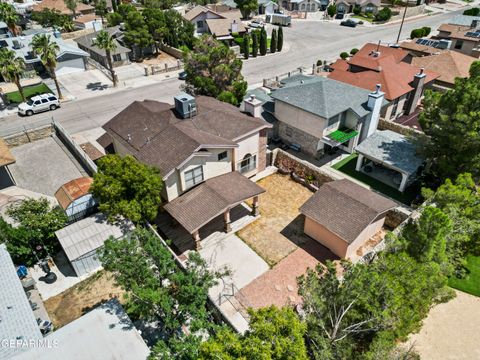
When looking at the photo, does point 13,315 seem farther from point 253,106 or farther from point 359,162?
point 359,162

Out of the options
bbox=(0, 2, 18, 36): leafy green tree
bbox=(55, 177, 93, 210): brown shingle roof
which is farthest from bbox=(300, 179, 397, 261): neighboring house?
bbox=(0, 2, 18, 36): leafy green tree

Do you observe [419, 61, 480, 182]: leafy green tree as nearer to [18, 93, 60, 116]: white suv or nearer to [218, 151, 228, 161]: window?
[218, 151, 228, 161]: window

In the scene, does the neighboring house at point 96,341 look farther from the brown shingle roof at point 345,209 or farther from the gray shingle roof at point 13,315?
the brown shingle roof at point 345,209

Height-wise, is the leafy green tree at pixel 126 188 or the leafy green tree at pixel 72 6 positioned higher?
the leafy green tree at pixel 72 6

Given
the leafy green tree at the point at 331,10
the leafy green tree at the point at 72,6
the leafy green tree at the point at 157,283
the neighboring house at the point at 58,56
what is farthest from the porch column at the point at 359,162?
the leafy green tree at the point at 72,6

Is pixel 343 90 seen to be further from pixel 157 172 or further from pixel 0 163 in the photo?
pixel 0 163

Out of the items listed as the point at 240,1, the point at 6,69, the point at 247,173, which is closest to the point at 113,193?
the point at 247,173
